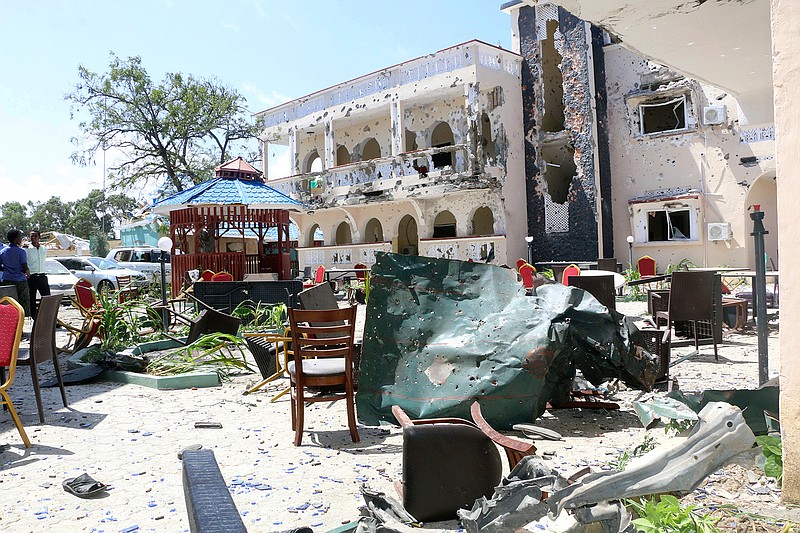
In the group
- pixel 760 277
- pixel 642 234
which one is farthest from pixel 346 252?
pixel 760 277

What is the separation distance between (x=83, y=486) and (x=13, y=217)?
75.4 m

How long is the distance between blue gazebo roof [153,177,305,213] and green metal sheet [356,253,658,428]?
985 cm

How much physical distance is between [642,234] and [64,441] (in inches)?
625

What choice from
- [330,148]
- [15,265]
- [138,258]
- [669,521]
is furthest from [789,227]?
[138,258]

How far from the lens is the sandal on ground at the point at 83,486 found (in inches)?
125

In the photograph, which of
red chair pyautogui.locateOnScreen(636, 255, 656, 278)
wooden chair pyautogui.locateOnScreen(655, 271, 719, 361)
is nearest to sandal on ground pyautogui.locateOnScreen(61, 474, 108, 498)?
wooden chair pyautogui.locateOnScreen(655, 271, 719, 361)

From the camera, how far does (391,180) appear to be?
18.9m

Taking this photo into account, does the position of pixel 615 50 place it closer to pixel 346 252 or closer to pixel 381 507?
pixel 346 252

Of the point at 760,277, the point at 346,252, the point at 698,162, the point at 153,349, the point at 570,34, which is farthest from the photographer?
the point at 346,252

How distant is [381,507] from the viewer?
2.57 meters

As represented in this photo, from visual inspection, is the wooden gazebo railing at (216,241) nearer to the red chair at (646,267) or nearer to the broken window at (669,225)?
the red chair at (646,267)

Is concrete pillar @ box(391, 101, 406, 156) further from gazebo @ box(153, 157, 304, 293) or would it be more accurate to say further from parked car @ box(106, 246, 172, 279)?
parked car @ box(106, 246, 172, 279)

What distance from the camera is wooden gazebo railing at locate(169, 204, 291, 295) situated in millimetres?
14719

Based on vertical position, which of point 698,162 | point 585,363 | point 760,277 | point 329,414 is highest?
point 698,162
